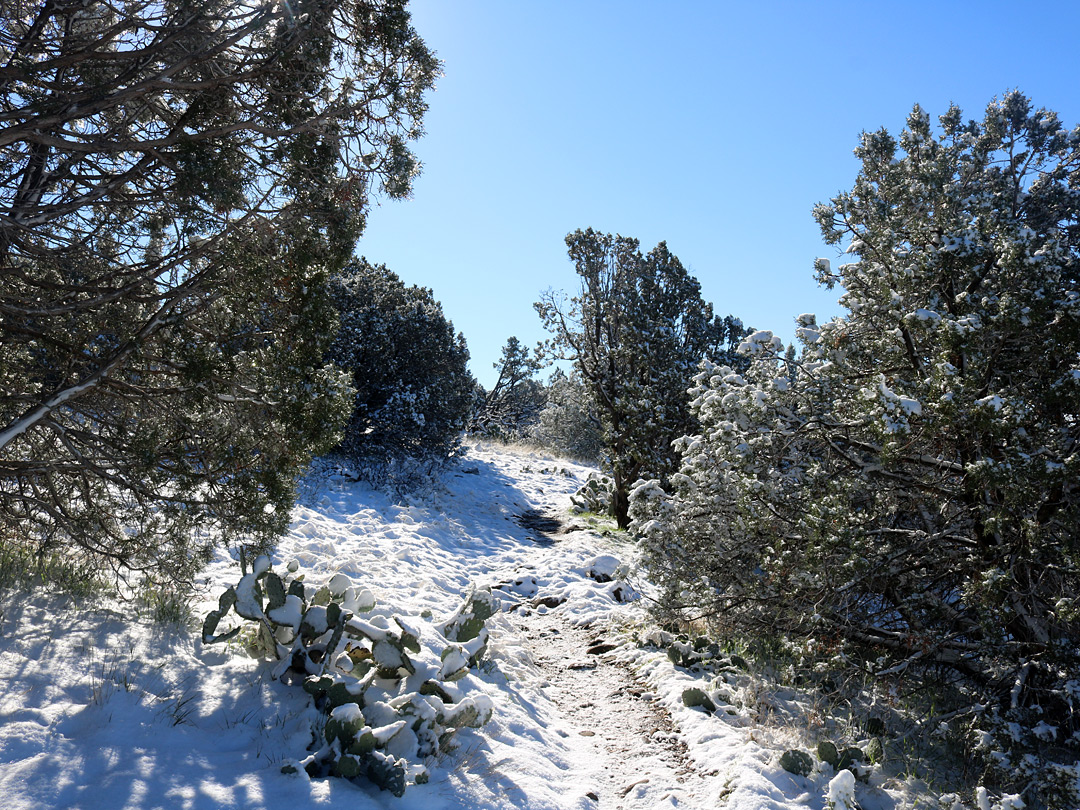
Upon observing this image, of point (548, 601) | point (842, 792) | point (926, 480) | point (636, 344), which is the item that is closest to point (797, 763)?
point (842, 792)

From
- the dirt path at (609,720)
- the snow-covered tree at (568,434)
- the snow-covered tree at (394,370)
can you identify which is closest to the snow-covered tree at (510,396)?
the snow-covered tree at (568,434)

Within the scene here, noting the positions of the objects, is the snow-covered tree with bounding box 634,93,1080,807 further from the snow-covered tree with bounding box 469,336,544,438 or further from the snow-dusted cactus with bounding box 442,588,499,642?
the snow-covered tree with bounding box 469,336,544,438

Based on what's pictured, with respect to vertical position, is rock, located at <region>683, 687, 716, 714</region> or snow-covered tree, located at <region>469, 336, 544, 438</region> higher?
snow-covered tree, located at <region>469, 336, 544, 438</region>

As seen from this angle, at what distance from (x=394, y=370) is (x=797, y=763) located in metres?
11.3

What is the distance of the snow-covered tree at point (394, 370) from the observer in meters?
13.5

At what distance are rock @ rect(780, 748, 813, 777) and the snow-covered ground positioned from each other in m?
0.05

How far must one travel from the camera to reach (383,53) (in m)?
4.70

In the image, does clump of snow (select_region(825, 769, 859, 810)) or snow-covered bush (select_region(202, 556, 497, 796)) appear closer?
snow-covered bush (select_region(202, 556, 497, 796))

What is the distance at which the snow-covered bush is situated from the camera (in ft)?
11.6

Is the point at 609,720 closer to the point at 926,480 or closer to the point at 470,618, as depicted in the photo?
the point at 470,618

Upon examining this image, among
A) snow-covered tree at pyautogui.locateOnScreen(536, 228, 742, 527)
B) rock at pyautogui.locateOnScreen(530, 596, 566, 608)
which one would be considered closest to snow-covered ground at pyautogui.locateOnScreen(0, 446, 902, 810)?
rock at pyautogui.locateOnScreen(530, 596, 566, 608)

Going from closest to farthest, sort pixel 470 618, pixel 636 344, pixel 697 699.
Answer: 1. pixel 697 699
2. pixel 470 618
3. pixel 636 344

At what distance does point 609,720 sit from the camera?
17.9 ft

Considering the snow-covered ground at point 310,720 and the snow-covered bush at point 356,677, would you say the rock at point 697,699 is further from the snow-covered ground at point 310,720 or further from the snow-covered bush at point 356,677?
the snow-covered bush at point 356,677
